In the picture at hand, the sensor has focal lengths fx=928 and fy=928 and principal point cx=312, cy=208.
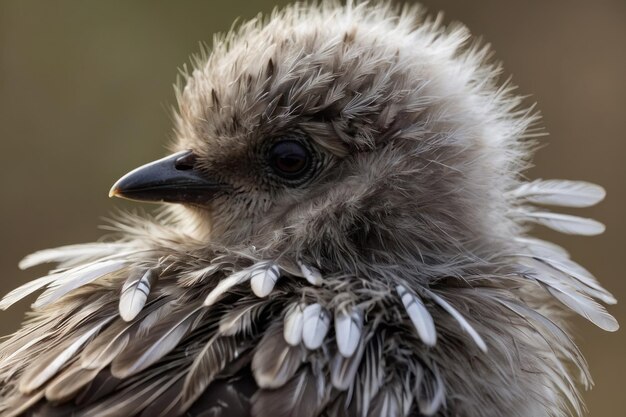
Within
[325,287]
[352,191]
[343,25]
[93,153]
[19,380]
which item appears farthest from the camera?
[93,153]

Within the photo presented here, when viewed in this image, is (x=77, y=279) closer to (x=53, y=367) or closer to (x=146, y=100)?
(x=53, y=367)

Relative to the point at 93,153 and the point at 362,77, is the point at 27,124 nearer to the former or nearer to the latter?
the point at 93,153

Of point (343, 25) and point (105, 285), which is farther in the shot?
point (343, 25)

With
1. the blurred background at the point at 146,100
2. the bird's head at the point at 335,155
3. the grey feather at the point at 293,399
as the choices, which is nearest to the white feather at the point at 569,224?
the bird's head at the point at 335,155

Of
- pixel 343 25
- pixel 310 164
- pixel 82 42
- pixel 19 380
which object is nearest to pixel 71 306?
pixel 19 380

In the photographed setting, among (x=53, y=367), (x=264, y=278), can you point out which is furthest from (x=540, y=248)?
(x=53, y=367)

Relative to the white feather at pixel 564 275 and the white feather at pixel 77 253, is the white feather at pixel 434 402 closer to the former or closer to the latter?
the white feather at pixel 564 275

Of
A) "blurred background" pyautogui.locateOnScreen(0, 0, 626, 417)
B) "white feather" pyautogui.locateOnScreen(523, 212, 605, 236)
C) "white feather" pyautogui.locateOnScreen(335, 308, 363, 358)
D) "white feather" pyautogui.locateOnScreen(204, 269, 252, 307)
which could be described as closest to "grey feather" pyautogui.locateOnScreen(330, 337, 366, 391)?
"white feather" pyautogui.locateOnScreen(335, 308, 363, 358)

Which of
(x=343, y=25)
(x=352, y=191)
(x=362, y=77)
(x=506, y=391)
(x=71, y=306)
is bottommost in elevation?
(x=506, y=391)
